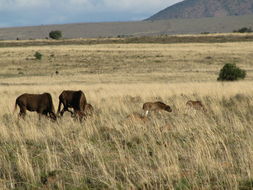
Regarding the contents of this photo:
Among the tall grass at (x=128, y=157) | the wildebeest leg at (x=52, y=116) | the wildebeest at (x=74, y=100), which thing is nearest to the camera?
the tall grass at (x=128, y=157)

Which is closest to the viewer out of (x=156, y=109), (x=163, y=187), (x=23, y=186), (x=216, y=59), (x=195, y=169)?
(x=163, y=187)

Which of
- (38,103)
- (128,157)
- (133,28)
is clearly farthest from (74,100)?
(133,28)

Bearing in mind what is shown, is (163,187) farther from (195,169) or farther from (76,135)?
(76,135)

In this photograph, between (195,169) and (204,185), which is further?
(195,169)

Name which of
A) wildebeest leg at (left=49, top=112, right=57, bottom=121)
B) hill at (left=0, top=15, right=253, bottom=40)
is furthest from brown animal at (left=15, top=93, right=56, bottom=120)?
hill at (left=0, top=15, right=253, bottom=40)

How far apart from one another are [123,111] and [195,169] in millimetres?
8583

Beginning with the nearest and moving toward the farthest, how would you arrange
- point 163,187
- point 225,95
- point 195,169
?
point 163,187 → point 195,169 → point 225,95

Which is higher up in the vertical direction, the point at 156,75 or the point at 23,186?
the point at 23,186

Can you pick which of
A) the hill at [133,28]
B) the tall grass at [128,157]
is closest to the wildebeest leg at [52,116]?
the tall grass at [128,157]

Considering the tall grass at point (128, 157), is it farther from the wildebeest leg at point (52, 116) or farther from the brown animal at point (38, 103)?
the brown animal at point (38, 103)

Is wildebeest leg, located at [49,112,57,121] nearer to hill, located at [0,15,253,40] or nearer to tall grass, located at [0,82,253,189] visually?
tall grass, located at [0,82,253,189]

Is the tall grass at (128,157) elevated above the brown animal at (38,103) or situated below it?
above

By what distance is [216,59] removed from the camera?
57.4m

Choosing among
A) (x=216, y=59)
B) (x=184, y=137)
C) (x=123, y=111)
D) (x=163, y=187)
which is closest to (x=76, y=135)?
(x=184, y=137)
